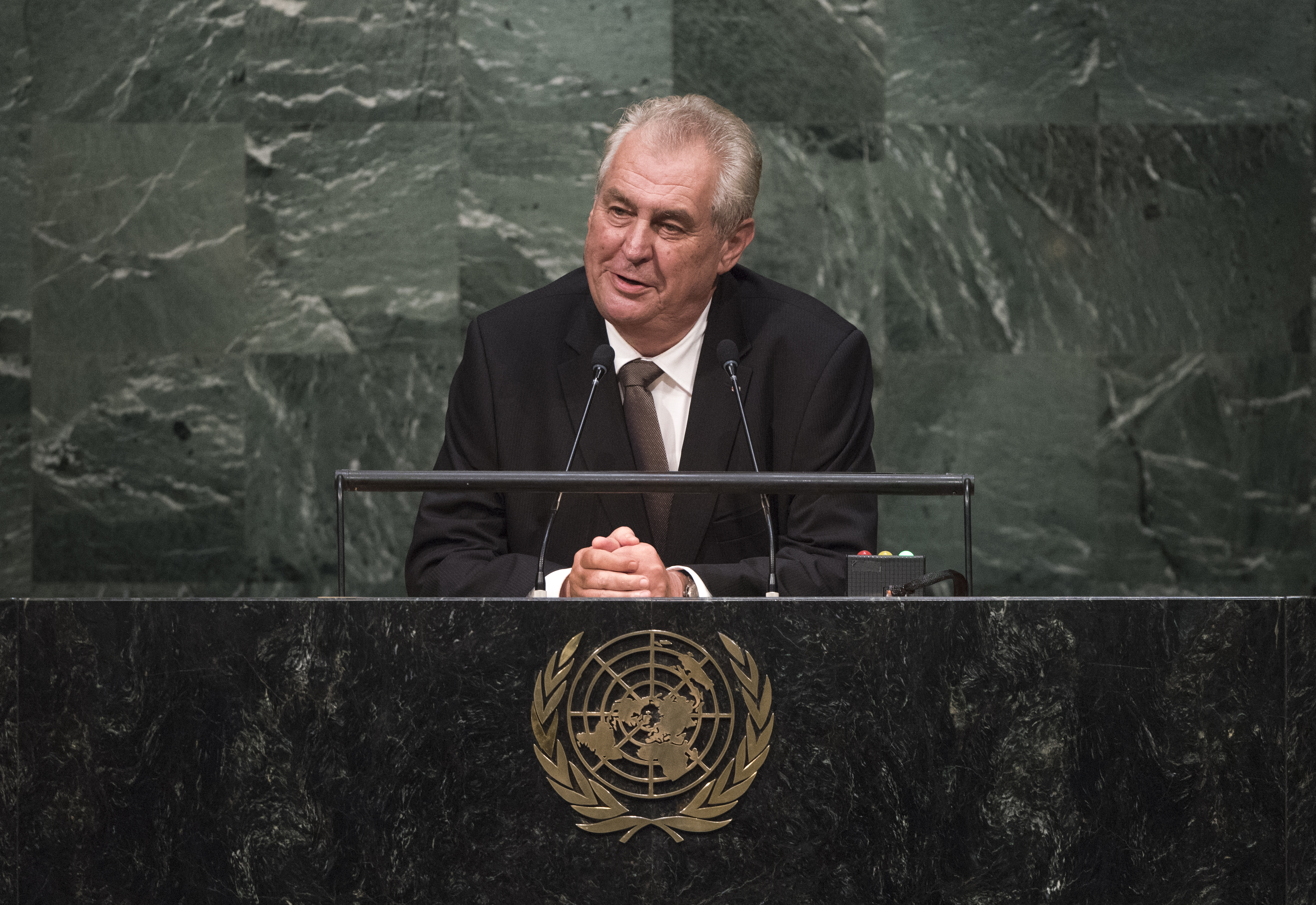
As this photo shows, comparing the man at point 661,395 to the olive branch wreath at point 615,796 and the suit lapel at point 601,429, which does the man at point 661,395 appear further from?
the olive branch wreath at point 615,796

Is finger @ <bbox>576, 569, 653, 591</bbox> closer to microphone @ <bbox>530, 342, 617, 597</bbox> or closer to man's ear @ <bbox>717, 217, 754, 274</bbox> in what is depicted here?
microphone @ <bbox>530, 342, 617, 597</bbox>

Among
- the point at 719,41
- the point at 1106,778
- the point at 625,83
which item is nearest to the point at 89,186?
the point at 625,83

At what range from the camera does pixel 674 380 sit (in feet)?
9.48

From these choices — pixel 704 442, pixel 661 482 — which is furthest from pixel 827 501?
pixel 661 482

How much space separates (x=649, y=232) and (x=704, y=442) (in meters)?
0.43

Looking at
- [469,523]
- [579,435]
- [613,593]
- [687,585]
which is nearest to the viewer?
[613,593]

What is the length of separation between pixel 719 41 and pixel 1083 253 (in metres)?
1.38

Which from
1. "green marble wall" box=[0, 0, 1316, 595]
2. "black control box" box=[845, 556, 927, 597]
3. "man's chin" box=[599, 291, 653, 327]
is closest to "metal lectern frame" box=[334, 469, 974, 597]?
"black control box" box=[845, 556, 927, 597]

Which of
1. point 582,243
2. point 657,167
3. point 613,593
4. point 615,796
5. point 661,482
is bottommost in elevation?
point 615,796

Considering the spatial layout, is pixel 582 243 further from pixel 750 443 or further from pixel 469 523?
pixel 750 443

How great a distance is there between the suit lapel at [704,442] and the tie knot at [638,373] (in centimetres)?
10

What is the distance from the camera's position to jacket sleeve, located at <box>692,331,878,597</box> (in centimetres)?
257

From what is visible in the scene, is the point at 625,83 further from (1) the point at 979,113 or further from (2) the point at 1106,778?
(2) the point at 1106,778

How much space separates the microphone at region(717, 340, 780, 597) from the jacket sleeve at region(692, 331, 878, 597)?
40 millimetres
